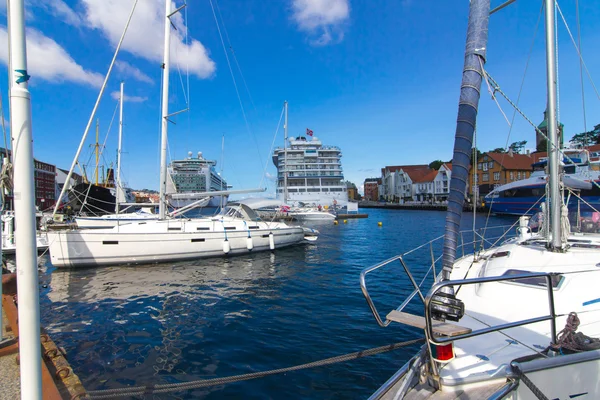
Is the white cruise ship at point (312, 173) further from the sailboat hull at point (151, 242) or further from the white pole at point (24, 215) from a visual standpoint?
the white pole at point (24, 215)

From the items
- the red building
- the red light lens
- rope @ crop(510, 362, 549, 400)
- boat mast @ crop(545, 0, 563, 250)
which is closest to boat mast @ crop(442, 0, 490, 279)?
the red light lens

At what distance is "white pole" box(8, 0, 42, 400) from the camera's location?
2.12m

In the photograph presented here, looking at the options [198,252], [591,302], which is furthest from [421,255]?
[591,302]

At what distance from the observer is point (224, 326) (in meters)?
7.60

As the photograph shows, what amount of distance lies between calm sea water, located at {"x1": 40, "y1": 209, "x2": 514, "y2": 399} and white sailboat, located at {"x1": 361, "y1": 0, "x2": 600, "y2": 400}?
2.04m

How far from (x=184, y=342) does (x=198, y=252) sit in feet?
→ 29.9

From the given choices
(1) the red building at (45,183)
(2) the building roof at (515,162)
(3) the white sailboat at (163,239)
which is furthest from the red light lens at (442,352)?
(2) the building roof at (515,162)

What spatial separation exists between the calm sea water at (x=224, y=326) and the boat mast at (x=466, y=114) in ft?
9.20

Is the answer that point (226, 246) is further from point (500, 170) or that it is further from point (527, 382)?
point (500, 170)

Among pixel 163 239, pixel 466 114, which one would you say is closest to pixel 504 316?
pixel 466 114

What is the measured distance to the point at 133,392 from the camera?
11.9 feet

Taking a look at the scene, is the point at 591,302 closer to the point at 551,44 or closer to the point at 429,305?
the point at 429,305

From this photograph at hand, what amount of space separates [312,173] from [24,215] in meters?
68.2

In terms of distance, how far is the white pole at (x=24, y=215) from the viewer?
2.12m
